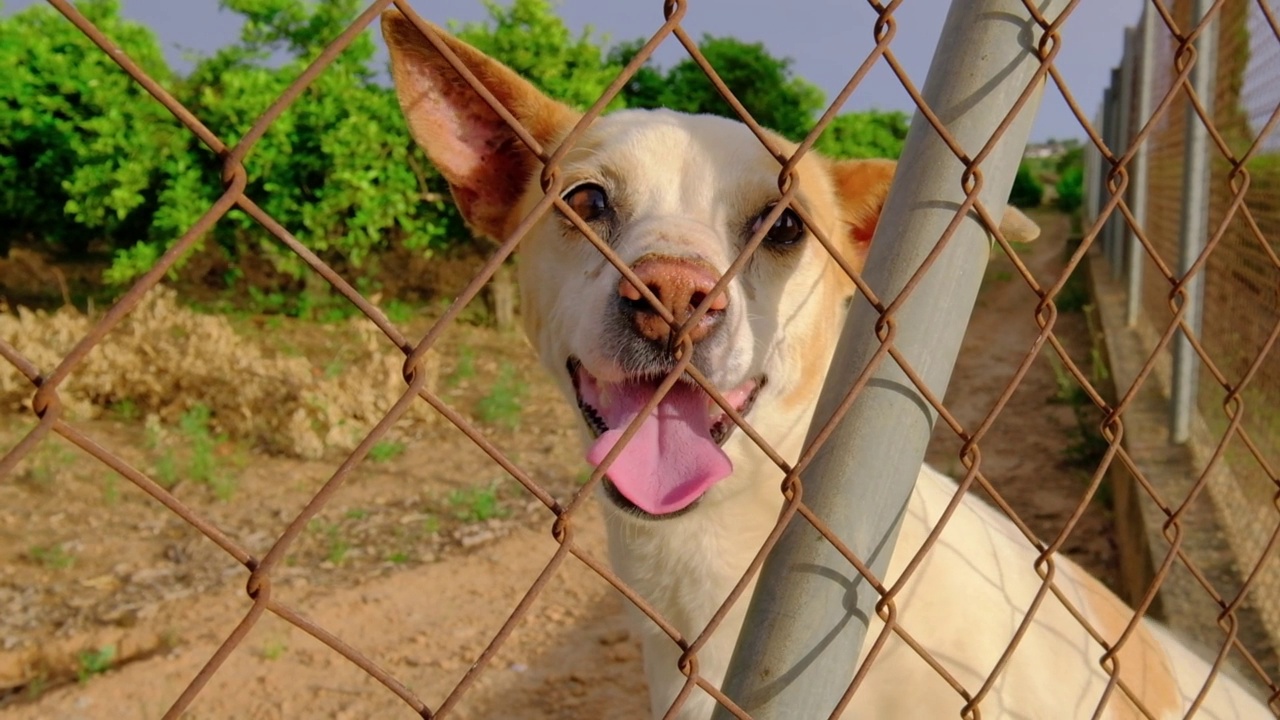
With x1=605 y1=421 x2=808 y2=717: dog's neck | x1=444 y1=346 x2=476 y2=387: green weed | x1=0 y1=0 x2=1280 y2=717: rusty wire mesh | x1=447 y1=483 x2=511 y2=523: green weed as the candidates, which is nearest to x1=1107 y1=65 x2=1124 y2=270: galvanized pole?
x1=444 y1=346 x2=476 y2=387: green weed

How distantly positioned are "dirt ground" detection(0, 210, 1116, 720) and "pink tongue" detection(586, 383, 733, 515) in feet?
6.15

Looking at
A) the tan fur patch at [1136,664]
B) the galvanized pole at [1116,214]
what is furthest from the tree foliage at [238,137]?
the tan fur patch at [1136,664]

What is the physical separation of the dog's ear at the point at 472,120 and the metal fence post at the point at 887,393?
0.68 meters

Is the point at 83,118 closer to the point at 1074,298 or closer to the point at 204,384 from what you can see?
the point at 204,384

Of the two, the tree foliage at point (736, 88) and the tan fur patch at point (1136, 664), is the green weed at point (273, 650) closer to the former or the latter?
the tan fur patch at point (1136, 664)

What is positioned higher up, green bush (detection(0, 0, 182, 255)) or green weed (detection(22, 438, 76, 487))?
green bush (detection(0, 0, 182, 255))

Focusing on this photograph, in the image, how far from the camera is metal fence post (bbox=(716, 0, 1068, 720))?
102 cm

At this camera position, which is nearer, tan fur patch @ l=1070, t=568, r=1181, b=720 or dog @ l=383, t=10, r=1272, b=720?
dog @ l=383, t=10, r=1272, b=720

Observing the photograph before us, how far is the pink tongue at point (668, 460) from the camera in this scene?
59.6 inches

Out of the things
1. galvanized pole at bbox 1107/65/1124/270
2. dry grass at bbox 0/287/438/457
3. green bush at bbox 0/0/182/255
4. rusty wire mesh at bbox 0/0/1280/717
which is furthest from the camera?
galvanized pole at bbox 1107/65/1124/270

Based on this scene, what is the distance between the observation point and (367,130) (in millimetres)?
6660

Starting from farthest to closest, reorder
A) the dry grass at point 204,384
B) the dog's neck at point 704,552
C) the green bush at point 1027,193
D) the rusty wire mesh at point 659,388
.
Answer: the green bush at point 1027,193
the dry grass at point 204,384
the dog's neck at point 704,552
the rusty wire mesh at point 659,388

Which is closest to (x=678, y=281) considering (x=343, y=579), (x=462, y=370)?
(x=343, y=579)

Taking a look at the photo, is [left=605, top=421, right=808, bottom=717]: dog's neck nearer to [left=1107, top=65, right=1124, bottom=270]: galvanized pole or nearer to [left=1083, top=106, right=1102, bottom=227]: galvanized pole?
[left=1107, top=65, right=1124, bottom=270]: galvanized pole
